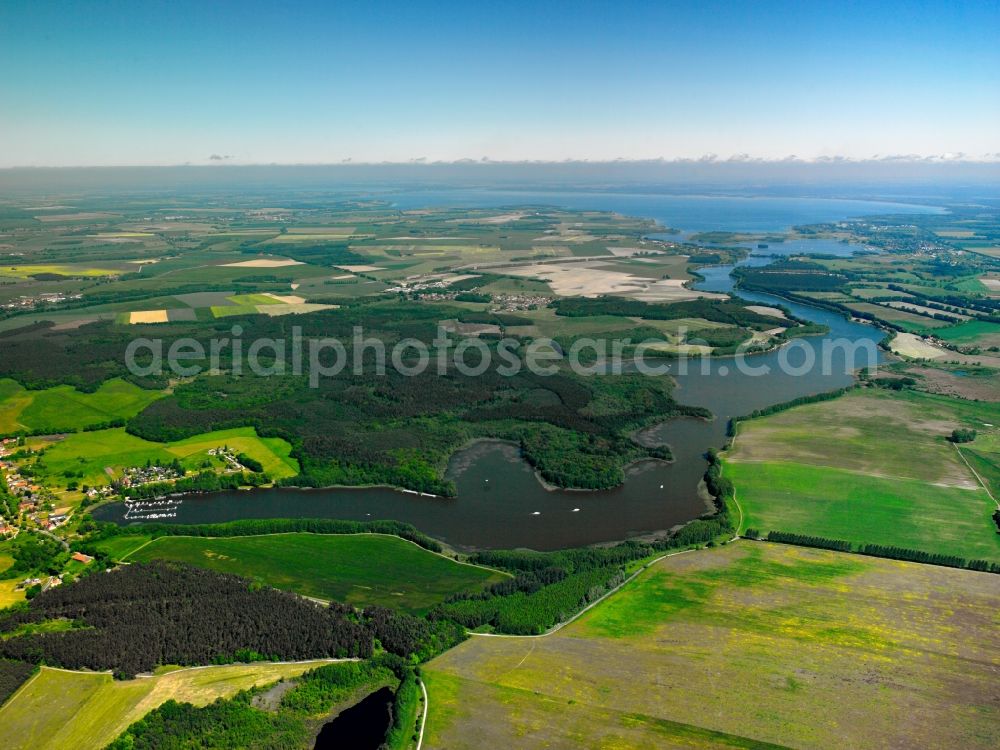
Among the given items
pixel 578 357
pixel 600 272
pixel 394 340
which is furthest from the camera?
pixel 600 272

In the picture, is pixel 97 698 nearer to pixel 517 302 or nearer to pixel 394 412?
pixel 394 412

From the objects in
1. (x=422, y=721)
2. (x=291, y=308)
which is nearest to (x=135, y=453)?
(x=422, y=721)

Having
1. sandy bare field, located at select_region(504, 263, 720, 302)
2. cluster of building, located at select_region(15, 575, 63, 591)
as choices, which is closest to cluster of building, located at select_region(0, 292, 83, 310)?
sandy bare field, located at select_region(504, 263, 720, 302)

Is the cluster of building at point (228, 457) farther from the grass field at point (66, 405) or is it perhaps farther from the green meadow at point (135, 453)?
the grass field at point (66, 405)

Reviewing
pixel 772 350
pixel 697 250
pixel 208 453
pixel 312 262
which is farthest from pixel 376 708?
pixel 697 250

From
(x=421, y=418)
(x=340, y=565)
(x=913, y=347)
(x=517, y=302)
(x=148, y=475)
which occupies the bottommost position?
(x=340, y=565)

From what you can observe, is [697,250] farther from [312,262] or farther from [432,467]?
[432,467]
